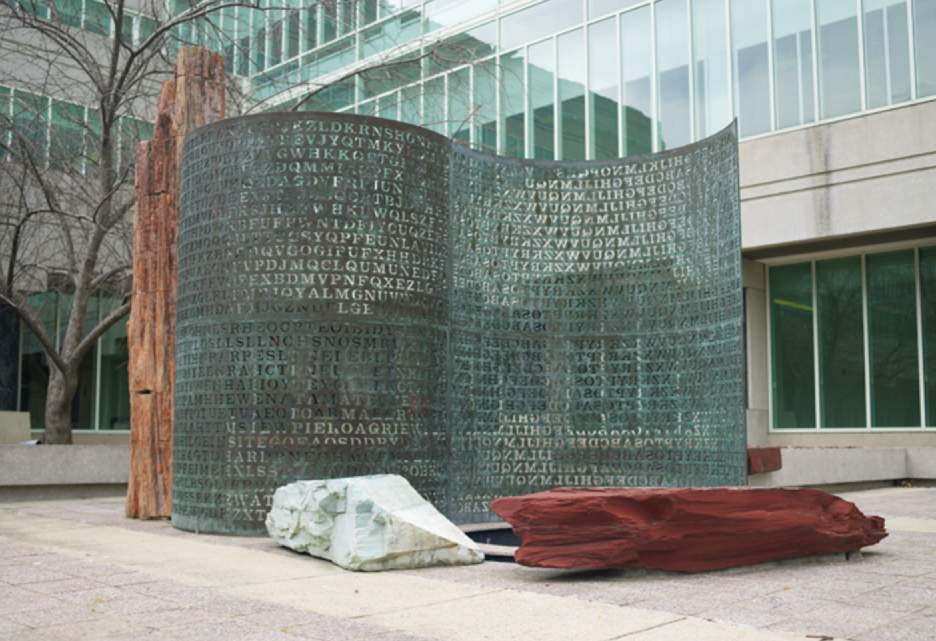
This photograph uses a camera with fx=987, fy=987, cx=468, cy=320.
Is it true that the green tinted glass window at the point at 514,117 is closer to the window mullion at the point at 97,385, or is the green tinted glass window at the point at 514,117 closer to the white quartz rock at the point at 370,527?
the window mullion at the point at 97,385

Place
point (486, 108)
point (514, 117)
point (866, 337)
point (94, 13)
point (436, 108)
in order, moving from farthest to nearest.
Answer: point (486, 108) → point (514, 117) → point (436, 108) → point (94, 13) → point (866, 337)

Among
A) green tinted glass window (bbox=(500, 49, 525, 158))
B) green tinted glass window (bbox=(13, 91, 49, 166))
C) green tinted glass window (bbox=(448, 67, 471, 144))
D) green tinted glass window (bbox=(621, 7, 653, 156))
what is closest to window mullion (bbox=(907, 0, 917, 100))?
green tinted glass window (bbox=(621, 7, 653, 156))

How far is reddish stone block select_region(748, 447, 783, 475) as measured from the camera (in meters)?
15.3

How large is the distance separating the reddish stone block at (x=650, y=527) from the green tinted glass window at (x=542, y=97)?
19.2m

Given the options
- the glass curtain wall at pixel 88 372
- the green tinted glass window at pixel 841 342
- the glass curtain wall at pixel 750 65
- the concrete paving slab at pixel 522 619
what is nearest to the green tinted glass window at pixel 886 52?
the glass curtain wall at pixel 750 65

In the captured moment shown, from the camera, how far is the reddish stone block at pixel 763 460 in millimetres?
15281

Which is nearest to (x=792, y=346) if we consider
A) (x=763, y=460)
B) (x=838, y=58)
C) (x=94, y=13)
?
(x=838, y=58)

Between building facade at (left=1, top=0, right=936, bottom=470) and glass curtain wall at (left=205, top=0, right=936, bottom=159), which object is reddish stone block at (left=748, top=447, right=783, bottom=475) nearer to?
building facade at (left=1, top=0, right=936, bottom=470)

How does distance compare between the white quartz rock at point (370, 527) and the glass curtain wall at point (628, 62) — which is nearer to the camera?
the white quartz rock at point (370, 527)

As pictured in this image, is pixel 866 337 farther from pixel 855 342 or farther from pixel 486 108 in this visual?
pixel 486 108

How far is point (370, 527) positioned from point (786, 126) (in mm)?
17753

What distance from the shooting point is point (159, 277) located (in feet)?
38.5

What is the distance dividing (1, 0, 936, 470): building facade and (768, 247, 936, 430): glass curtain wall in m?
0.03

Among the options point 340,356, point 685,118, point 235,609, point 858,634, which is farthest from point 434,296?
point 685,118
